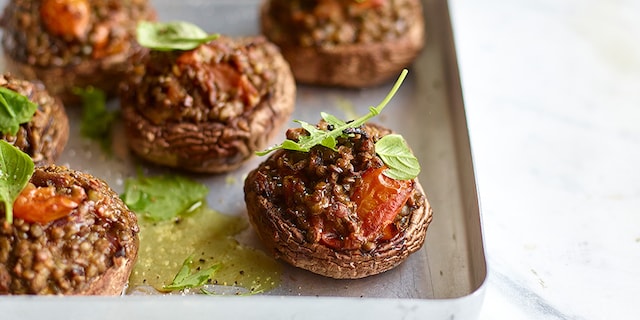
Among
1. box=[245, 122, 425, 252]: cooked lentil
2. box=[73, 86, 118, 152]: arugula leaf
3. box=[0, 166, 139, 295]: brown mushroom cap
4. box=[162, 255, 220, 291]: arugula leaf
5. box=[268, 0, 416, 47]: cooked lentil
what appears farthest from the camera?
box=[268, 0, 416, 47]: cooked lentil

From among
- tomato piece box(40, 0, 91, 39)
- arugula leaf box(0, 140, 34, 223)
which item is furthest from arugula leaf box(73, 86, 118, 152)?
arugula leaf box(0, 140, 34, 223)

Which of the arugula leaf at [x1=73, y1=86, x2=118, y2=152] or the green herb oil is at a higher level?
the arugula leaf at [x1=73, y1=86, x2=118, y2=152]

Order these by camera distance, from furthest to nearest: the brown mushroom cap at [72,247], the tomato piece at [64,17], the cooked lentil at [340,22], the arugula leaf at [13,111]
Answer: the cooked lentil at [340,22] < the tomato piece at [64,17] < the arugula leaf at [13,111] < the brown mushroom cap at [72,247]

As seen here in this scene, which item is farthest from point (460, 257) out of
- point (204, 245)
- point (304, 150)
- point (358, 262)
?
point (204, 245)

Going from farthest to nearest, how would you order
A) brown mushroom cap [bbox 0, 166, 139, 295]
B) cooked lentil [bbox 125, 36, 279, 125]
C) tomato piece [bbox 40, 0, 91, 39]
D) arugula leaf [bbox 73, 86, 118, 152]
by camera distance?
arugula leaf [bbox 73, 86, 118, 152] → tomato piece [bbox 40, 0, 91, 39] → cooked lentil [bbox 125, 36, 279, 125] → brown mushroom cap [bbox 0, 166, 139, 295]

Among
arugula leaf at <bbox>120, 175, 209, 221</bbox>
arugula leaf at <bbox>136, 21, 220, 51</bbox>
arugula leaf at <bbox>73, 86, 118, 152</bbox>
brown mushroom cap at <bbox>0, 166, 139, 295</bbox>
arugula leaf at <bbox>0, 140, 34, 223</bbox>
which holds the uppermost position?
arugula leaf at <bbox>136, 21, 220, 51</bbox>

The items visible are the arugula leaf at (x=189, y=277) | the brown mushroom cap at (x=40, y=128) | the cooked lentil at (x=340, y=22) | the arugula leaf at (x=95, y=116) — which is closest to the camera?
the arugula leaf at (x=189, y=277)

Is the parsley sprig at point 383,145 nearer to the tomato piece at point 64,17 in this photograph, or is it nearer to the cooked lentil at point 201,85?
the cooked lentil at point 201,85

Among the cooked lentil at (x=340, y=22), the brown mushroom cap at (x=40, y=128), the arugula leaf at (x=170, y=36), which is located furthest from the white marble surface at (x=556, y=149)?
the brown mushroom cap at (x=40, y=128)

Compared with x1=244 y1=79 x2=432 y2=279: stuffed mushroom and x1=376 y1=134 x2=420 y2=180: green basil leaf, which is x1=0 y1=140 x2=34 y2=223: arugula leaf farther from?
x1=376 y1=134 x2=420 y2=180: green basil leaf
